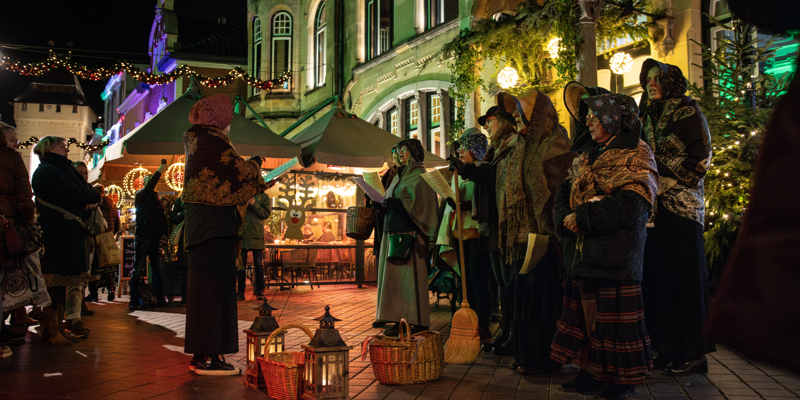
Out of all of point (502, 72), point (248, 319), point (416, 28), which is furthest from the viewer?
point (416, 28)

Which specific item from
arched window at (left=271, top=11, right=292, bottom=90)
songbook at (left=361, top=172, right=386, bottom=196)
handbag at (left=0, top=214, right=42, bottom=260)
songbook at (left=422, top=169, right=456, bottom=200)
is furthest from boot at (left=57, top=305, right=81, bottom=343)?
arched window at (left=271, top=11, right=292, bottom=90)

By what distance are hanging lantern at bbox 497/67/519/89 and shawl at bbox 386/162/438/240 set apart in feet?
17.6

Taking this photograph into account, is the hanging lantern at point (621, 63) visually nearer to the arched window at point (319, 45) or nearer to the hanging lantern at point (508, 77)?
the hanging lantern at point (508, 77)

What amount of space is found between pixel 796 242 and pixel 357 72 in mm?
19455

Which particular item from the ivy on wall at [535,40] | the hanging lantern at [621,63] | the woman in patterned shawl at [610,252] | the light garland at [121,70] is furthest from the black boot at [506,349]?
the light garland at [121,70]

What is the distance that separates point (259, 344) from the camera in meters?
4.39

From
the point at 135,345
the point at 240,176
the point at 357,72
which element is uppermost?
the point at 357,72

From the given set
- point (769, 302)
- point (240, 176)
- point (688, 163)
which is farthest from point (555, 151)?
point (769, 302)

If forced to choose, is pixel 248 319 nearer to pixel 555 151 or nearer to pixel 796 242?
pixel 555 151

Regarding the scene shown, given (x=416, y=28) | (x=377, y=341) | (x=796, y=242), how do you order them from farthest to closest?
1. (x=416, y=28)
2. (x=377, y=341)
3. (x=796, y=242)

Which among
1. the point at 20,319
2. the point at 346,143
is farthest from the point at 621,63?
the point at 20,319

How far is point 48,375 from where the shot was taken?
4.68 meters

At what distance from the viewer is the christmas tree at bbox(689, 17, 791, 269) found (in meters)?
6.73

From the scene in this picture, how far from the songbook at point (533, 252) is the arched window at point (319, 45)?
19.0m
